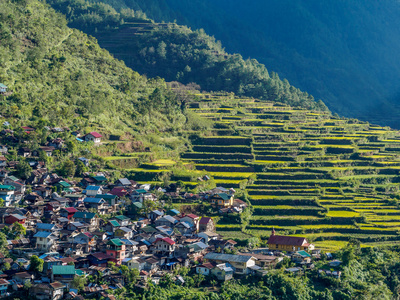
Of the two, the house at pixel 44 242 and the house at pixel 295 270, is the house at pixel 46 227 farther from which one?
the house at pixel 295 270

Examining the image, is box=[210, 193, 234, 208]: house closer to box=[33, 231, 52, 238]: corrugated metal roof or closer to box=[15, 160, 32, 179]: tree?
box=[15, 160, 32, 179]: tree

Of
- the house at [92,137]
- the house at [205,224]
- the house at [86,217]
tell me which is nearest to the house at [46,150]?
the house at [92,137]

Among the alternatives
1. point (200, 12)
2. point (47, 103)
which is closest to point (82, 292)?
point (47, 103)

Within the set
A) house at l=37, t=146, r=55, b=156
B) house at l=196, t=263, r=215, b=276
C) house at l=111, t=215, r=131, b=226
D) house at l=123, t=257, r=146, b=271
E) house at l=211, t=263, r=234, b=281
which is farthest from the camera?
house at l=37, t=146, r=55, b=156

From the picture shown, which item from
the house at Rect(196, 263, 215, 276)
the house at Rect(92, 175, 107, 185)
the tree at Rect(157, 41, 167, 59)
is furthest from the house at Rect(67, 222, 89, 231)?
the tree at Rect(157, 41, 167, 59)

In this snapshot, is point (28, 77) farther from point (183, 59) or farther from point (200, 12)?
point (200, 12)

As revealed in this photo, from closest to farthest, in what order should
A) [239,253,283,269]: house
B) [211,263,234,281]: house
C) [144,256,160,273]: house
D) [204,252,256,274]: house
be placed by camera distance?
[144,256,160,273]: house < [211,263,234,281]: house < [204,252,256,274]: house < [239,253,283,269]: house

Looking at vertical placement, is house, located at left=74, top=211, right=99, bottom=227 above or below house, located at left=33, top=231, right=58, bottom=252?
above

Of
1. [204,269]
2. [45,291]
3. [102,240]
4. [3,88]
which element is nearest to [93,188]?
[102,240]
